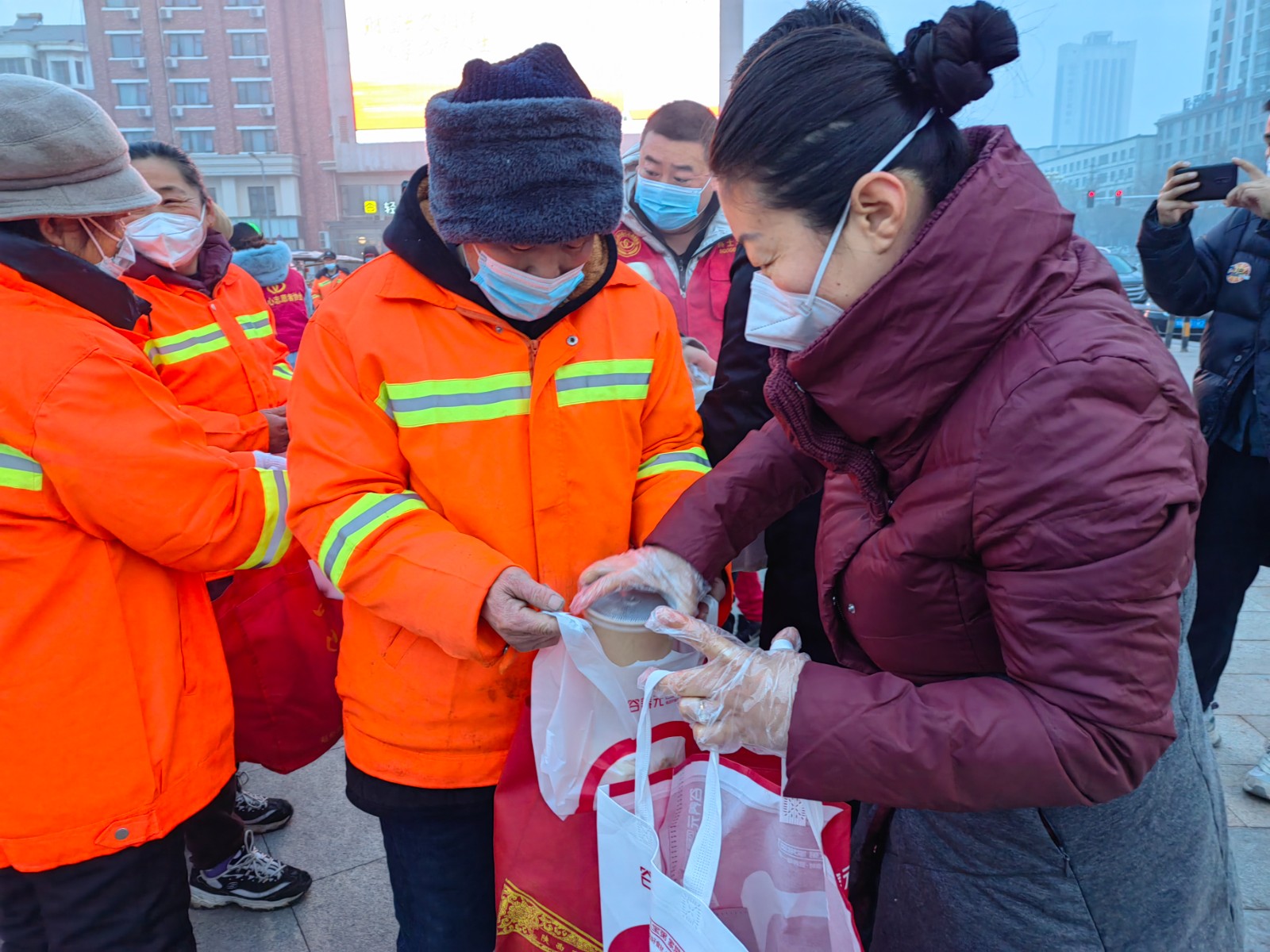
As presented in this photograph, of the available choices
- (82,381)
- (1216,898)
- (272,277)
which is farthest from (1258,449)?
(272,277)

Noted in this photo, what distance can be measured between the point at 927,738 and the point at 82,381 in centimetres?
147

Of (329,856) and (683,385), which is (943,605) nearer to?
(683,385)

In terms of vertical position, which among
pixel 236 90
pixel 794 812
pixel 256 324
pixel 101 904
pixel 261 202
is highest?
pixel 236 90

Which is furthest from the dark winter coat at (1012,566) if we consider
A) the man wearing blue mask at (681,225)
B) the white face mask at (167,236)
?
the white face mask at (167,236)

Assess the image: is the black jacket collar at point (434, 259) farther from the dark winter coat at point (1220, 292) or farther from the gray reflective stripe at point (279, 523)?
the dark winter coat at point (1220, 292)

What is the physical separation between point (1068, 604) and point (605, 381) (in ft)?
3.04

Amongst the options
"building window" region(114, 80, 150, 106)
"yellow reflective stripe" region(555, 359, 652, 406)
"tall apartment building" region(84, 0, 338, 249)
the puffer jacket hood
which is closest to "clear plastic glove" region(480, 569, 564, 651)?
"yellow reflective stripe" region(555, 359, 652, 406)

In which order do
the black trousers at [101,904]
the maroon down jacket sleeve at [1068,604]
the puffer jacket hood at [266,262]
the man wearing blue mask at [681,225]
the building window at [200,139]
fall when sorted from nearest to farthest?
the maroon down jacket sleeve at [1068,604]
the black trousers at [101,904]
the man wearing blue mask at [681,225]
the puffer jacket hood at [266,262]
the building window at [200,139]

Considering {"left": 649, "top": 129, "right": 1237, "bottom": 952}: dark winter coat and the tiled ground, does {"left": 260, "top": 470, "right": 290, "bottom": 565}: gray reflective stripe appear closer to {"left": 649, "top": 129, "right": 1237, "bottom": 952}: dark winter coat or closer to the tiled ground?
{"left": 649, "top": 129, "right": 1237, "bottom": 952}: dark winter coat

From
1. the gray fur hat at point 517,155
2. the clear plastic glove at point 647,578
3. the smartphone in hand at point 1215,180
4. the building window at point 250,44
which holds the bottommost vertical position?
the clear plastic glove at point 647,578

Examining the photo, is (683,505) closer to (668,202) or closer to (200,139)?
(668,202)

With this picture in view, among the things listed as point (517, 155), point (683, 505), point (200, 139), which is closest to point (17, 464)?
point (517, 155)

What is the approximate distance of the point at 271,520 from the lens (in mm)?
1746

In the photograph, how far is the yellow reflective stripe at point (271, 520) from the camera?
5.71ft
